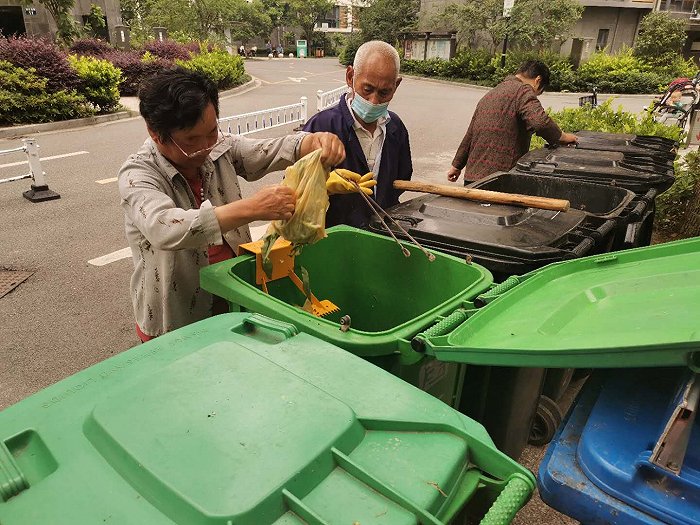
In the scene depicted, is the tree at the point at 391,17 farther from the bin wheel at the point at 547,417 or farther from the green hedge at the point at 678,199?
the bin wheel at the point at 547,417

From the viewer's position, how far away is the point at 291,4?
46406 millimetres

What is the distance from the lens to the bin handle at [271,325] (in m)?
1.36

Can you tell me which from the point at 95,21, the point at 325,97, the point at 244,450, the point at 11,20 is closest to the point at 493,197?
the point at 244,450

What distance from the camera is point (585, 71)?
840 inches

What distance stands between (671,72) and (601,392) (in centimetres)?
2704


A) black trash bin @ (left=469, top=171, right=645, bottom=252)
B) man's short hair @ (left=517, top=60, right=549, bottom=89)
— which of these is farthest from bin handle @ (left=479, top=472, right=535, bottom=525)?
man's short hair @ (left=517, top=60, right=549, bottom=89)

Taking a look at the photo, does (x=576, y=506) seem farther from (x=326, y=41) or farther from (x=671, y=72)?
(x=326, y=41)

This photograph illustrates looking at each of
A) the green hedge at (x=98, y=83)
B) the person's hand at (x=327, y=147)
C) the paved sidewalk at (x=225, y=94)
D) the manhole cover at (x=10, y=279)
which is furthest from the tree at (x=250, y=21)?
the person's hand at (x=327, y=147)

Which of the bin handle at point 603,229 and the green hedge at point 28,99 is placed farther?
the green hedge at point 28,99

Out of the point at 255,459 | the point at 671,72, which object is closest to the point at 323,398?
the point at 255,459

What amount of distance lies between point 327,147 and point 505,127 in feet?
9.13

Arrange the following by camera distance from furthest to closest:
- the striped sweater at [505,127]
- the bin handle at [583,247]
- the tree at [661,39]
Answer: the tree at [661,39] → the striped sweater at [505,127] → the bin handle at [583,247]

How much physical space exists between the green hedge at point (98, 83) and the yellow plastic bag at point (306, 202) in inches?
463

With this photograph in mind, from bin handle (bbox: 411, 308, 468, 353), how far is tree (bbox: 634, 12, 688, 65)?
28.5m
